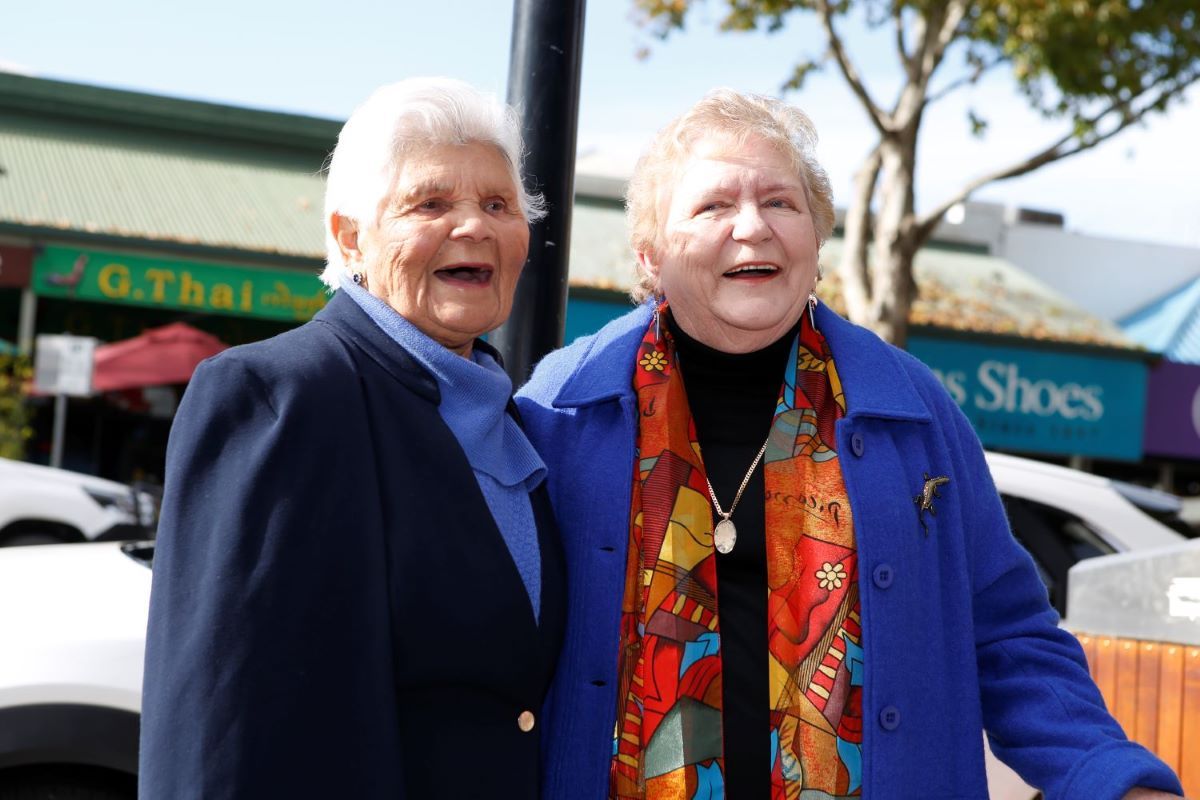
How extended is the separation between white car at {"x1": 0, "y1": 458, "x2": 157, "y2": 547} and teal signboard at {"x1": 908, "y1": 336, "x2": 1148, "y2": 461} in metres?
11.6

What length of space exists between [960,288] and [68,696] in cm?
1831

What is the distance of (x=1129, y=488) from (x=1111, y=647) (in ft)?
7.11

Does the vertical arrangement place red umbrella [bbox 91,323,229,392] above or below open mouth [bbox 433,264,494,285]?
below

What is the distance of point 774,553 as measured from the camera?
2.17 meters

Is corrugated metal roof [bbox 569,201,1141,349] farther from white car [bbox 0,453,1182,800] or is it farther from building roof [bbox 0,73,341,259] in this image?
white car [bbox 0,453,1182,800]

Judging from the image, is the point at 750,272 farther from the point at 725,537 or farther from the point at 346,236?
the point at 346,236

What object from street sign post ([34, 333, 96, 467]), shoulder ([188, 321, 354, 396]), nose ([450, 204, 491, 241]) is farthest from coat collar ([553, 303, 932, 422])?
street sign post ([34, 333, 96, 467])

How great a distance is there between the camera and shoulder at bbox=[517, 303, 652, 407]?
92.4 inches

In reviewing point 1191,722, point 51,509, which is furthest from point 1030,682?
point 51,509

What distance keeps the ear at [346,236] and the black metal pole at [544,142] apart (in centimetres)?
96

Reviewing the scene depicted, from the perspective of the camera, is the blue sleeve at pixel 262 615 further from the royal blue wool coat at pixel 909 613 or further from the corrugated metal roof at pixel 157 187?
the corrugated metal roof at pixel 157 187

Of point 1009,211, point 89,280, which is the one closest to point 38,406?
point 89,280

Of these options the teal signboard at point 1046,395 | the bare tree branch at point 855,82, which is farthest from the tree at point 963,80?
the teal signboard at point 1046,395

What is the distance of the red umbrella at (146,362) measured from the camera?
43.8ft
